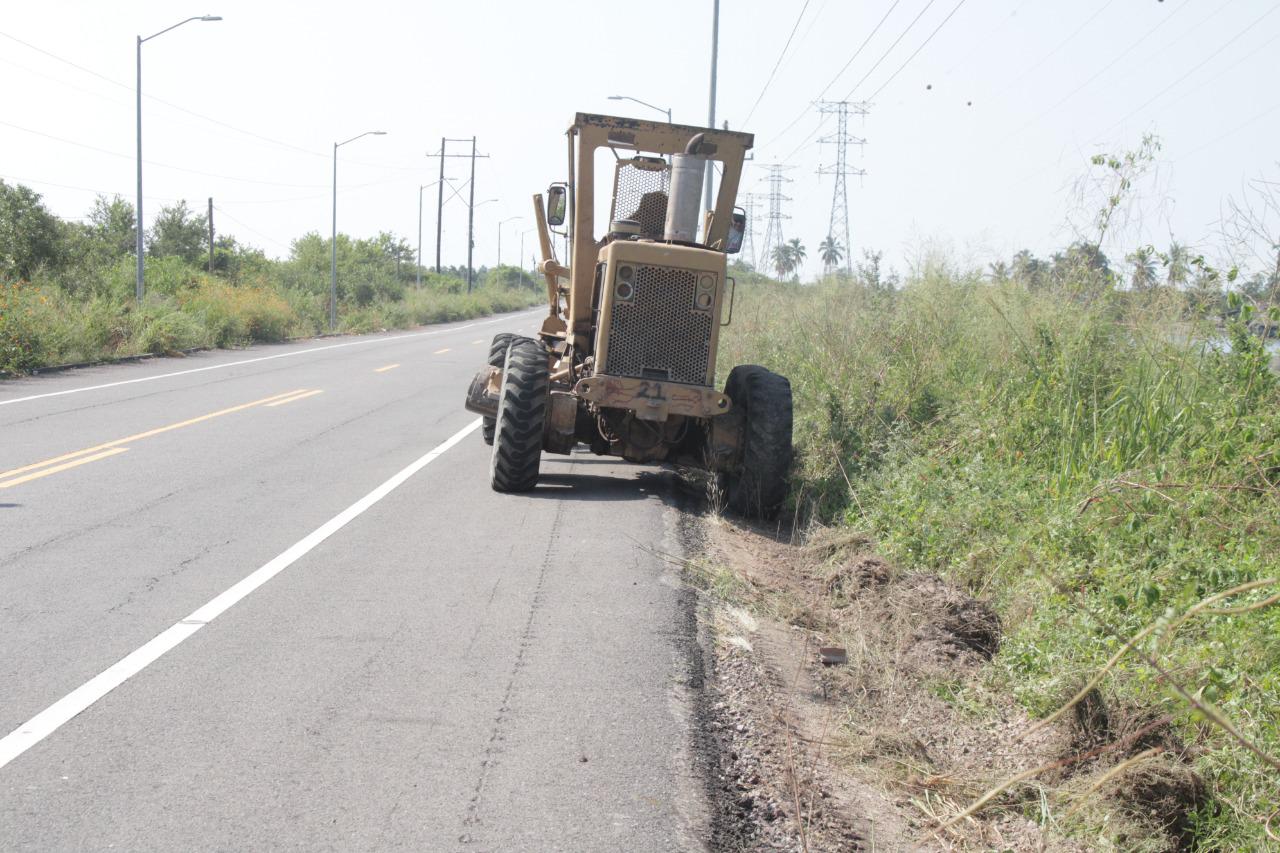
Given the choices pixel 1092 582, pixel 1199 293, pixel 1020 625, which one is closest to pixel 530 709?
pixel 1020 625

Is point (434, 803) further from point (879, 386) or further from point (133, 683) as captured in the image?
point (879, 386)

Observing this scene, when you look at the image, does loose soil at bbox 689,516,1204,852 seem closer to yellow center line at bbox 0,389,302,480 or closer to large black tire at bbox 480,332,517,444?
large black tire at bbox 480,332,517,444

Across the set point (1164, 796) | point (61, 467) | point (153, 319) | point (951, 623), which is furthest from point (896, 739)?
point (153, 319)

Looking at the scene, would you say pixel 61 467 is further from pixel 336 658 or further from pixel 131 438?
pixel 336 658

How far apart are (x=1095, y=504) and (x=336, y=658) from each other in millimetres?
4808

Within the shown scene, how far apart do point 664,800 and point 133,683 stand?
2.58 metres

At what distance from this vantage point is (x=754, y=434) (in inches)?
394

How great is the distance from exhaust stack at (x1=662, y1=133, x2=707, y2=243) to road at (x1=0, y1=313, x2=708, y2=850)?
245 centimetres

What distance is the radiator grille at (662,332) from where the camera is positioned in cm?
988

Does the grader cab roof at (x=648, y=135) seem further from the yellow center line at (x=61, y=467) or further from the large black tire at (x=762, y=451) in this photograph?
the yellow center line at (x=61, y=467)

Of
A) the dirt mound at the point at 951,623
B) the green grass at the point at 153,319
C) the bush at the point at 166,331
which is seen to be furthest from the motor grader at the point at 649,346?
the bush at the point at 166,331

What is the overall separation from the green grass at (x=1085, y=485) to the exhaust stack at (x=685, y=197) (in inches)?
102

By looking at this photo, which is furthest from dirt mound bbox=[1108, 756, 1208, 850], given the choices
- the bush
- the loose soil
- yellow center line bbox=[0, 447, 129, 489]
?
the bush

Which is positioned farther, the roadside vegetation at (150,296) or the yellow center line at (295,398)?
the roadside vegetation at (150,296)
